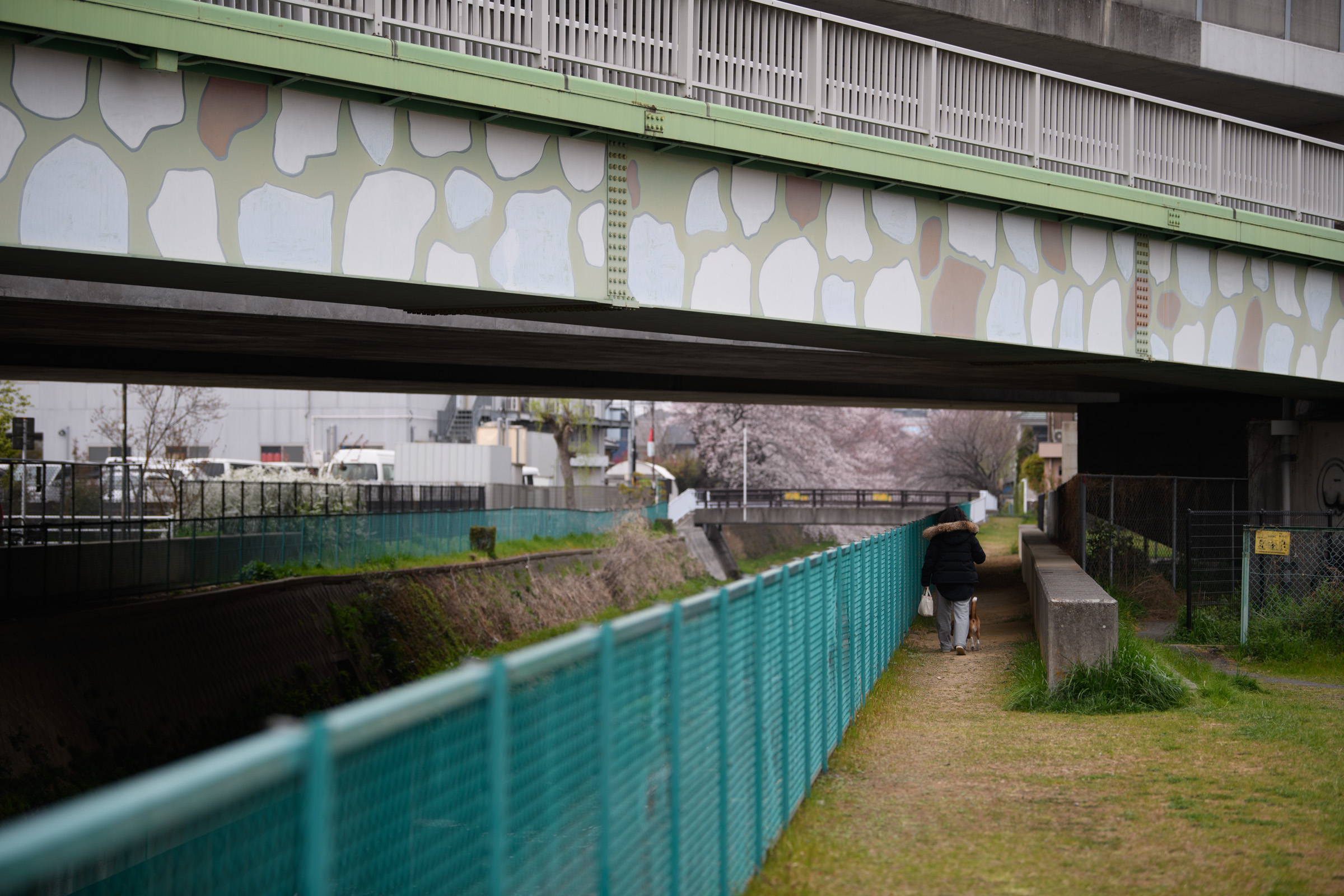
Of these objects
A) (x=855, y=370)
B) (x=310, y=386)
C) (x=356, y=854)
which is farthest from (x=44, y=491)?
(x=356, y=854)

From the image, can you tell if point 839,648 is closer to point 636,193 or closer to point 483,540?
Answer: point 636,193

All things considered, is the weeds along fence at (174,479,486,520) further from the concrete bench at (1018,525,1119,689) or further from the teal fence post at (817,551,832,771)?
the teal fence post at (817,551,832,771)

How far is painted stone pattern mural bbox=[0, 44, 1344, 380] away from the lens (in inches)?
323

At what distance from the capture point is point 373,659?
74.1ft

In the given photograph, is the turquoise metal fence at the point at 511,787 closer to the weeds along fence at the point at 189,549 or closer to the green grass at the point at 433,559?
the weeds along fence at the point at 189,549

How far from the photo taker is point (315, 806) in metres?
2.46

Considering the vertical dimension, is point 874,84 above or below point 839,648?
above

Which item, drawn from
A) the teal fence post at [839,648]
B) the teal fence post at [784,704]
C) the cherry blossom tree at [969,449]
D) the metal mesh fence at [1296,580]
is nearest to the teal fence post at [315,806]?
the teal fence post at [784,704]

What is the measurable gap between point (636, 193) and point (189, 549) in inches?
538

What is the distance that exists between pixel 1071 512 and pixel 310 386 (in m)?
16.5

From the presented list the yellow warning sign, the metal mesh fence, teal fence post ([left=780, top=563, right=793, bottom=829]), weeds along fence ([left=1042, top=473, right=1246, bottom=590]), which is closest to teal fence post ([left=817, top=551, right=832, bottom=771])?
teal fence post ([left=780, top=563, right=793, bottom=829])

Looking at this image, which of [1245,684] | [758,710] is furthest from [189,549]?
[758,710]

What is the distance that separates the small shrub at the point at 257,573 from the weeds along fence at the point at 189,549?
5cm

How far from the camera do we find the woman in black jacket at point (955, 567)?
14.2m
